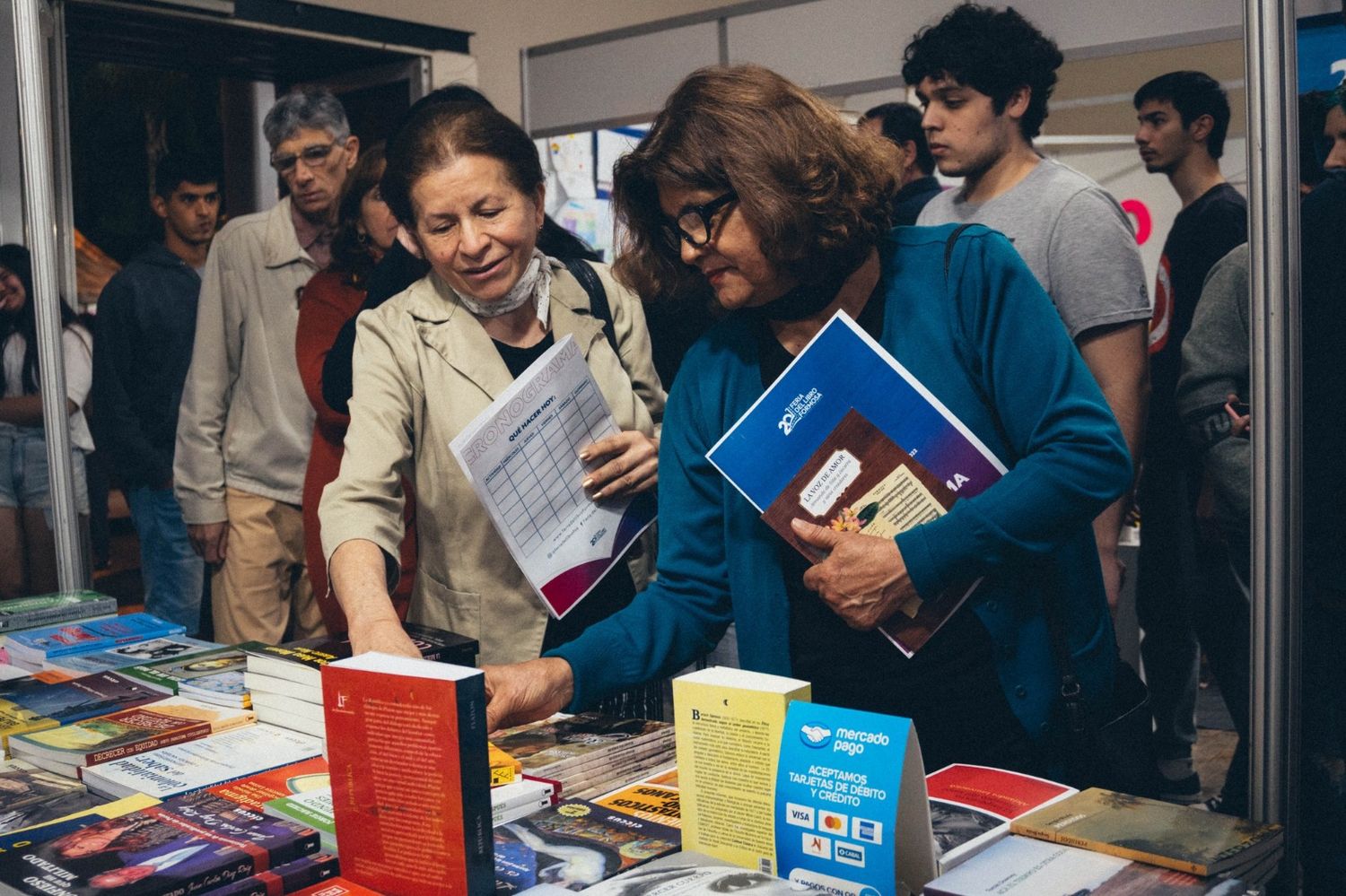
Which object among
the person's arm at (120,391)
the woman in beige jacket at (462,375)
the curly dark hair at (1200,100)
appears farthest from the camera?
the person's arm at (120,391)

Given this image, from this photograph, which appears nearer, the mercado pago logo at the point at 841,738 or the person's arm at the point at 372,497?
the mercado pago logo at the point at 841,738

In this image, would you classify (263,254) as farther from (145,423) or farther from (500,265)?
(500,265)

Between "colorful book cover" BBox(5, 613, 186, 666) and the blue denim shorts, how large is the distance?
0.51 meters

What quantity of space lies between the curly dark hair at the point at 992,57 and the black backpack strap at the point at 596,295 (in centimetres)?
101

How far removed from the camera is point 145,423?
4.07 m

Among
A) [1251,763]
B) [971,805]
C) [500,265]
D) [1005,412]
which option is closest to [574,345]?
[500,265]

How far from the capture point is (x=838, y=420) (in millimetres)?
1445

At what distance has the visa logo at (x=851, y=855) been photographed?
0.97 meters

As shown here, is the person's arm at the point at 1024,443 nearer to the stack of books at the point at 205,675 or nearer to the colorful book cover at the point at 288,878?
the colorful book cover at the point at 288,878

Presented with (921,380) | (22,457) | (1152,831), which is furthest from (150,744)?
(22,457)

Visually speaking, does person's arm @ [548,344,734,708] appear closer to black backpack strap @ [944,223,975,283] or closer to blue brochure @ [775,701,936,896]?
black backpack strap @ [944,223,975,283]

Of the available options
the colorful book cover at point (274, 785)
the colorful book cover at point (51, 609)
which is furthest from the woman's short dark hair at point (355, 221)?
the colorful book cover at point (274, 785)

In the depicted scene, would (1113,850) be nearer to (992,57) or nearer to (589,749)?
(589,749)

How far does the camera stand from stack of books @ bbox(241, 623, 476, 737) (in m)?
1.53
